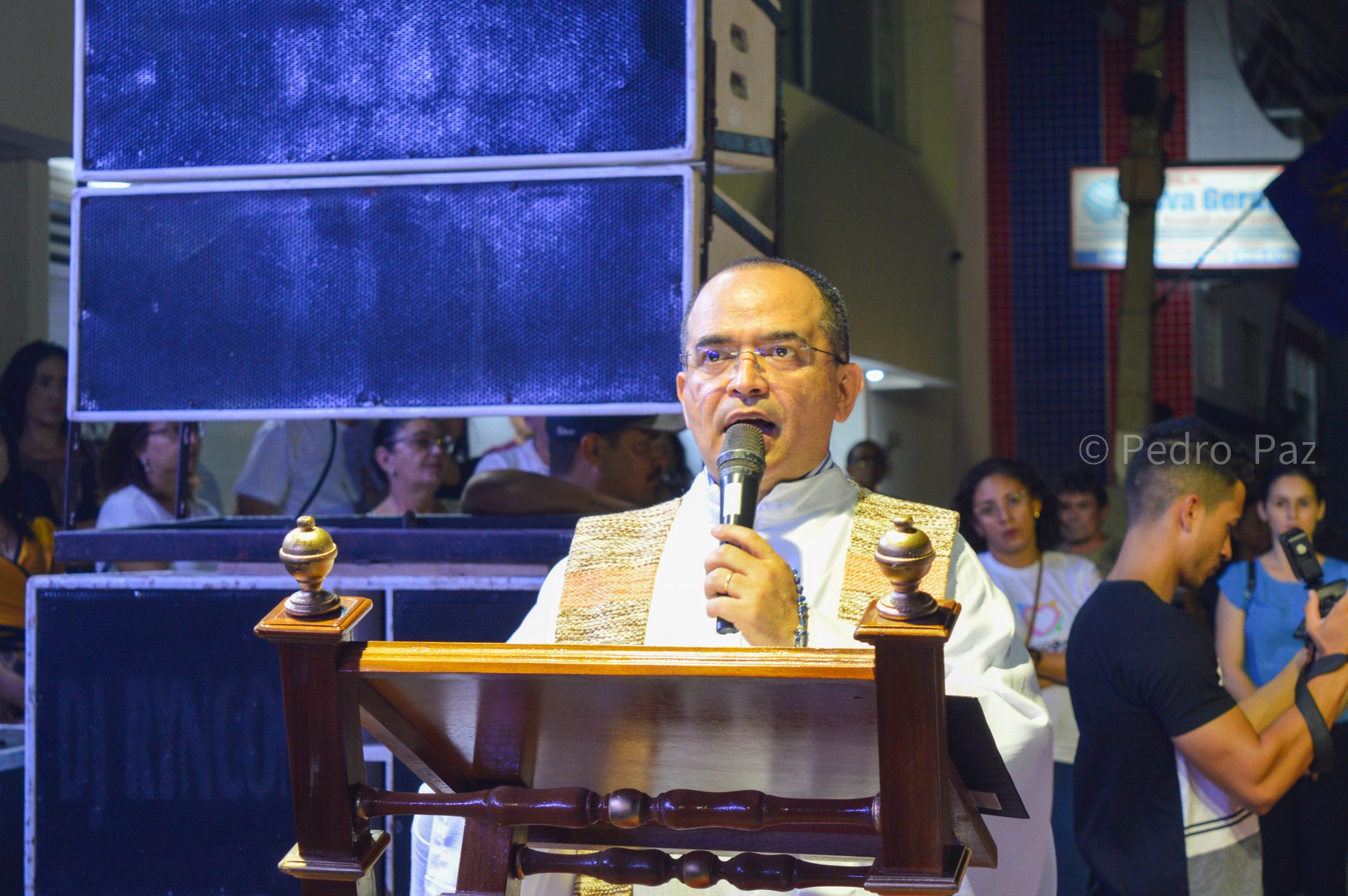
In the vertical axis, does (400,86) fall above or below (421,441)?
above

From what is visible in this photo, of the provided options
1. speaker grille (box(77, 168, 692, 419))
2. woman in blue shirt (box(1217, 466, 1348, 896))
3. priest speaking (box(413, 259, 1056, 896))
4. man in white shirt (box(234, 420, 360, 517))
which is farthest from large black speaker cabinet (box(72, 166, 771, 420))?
man in white shirt (box(234, 420, 360, 517))

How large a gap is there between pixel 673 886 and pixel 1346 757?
2.49 meters

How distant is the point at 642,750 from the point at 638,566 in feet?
2.25

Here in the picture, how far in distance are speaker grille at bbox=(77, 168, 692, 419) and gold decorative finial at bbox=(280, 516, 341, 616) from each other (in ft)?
4.13

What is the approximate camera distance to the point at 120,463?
3766 mm

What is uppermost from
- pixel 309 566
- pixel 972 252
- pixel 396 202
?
pixel 972 252

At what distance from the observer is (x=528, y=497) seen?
2902mm

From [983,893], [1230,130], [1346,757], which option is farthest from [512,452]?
[1230,130]

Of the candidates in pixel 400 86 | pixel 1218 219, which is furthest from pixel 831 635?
pixel 1218 219

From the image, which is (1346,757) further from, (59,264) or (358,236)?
(59,264)

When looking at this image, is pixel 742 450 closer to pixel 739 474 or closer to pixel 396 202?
pixel 739 474

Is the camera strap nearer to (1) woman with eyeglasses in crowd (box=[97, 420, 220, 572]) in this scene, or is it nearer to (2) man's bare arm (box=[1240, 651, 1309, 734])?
(2) man's bare arm (box=[1240, 651, 1309, 734])

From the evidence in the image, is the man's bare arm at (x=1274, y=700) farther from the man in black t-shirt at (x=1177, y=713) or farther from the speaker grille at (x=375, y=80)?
the speaker grille at (x=375, y=80)

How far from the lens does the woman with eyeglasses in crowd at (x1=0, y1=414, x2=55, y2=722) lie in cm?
318
